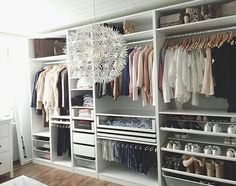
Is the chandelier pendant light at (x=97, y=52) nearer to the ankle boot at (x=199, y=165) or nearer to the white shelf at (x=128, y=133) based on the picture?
the white shelf at (x=128, y=133)

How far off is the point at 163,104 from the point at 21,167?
8.44 feet

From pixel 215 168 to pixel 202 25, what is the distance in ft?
4.99

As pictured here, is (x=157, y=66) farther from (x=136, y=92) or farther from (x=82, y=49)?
(x=82, y=49)

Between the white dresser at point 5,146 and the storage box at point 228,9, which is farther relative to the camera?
the white dresser at point 5,146

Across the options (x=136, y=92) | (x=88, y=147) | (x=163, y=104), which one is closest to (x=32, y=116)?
(x=88, y=147)

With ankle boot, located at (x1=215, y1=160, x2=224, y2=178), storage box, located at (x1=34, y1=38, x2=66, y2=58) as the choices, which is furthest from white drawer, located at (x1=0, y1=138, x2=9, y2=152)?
ankle boot, located at (x1=215, y1=160, x2=224, y2=178)

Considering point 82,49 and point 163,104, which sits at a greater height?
point 82,49

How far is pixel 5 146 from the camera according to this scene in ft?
10.5

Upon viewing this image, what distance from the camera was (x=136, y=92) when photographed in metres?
2.71

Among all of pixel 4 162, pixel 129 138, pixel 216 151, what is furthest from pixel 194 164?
pixel 4 162

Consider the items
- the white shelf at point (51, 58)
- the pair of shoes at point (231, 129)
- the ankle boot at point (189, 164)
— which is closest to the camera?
the pair of shoes at point (231, 129)

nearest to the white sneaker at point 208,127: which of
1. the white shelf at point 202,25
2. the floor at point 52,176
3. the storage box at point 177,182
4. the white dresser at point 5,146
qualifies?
the storage box at point 177,182

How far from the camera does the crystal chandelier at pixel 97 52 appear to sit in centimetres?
161

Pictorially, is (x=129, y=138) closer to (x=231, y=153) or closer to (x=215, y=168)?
(x=215, y=168)
